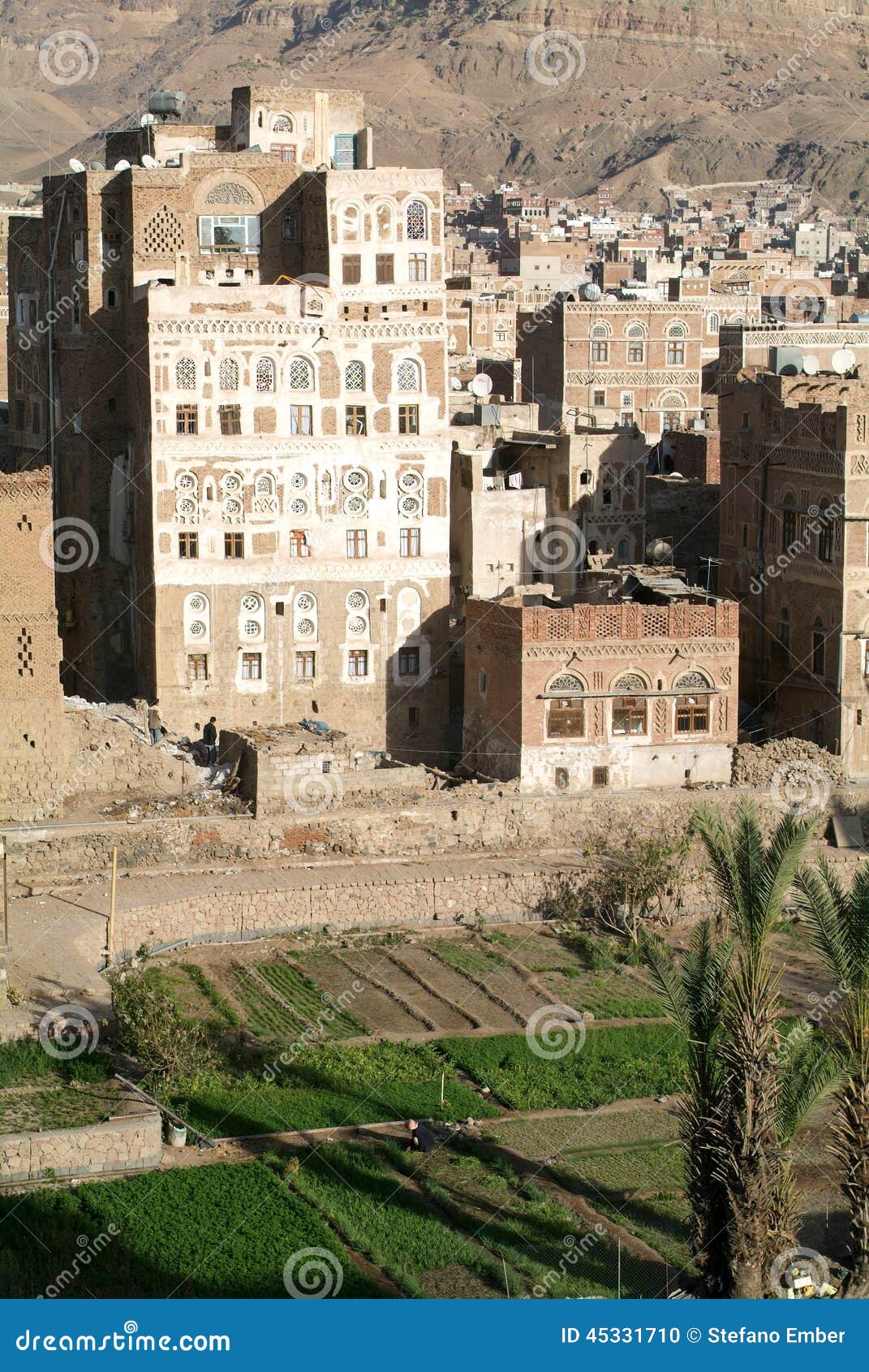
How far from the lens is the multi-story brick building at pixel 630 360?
217 feet

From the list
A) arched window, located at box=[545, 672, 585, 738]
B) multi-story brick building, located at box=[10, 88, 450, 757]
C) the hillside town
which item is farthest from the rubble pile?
multi-story brick building, located at box=[10, 88, 450, 757]

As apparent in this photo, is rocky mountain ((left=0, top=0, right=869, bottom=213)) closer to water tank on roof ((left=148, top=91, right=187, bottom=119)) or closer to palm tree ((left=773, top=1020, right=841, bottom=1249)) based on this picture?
water tank on roof ((left=148, top=91, right=187, bottom=119))

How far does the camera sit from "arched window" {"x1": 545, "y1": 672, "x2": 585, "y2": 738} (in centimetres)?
4062

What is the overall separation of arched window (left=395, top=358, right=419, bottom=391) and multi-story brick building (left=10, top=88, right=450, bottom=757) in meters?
0.04

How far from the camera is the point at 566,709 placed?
40.8 m

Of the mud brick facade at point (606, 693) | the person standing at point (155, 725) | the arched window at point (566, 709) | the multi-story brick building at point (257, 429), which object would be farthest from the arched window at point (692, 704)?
the person standing at point (155, 725)

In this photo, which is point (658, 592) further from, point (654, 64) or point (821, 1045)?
point (654, 64)

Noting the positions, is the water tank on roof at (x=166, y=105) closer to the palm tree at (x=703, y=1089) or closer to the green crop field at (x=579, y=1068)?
the green crop field at (x=579, y=1068)

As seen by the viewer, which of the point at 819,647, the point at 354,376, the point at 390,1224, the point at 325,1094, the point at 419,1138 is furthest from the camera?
the point at 354,376

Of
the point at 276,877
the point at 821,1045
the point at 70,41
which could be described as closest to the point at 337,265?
the point at 276,877

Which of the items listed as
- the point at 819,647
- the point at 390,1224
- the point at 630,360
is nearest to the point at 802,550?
the point at 819,647

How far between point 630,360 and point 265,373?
25301mm

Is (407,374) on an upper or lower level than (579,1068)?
upper

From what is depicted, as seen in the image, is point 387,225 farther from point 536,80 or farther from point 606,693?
point 536,80
